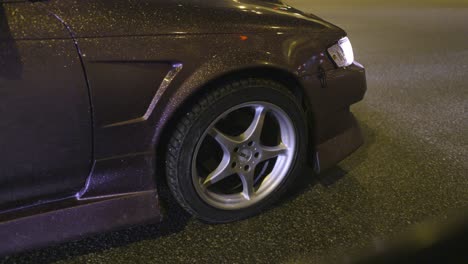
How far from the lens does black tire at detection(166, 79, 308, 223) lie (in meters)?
1.74

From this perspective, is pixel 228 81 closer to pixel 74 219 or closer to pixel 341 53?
pixel 341 53

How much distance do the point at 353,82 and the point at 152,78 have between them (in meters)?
1.09

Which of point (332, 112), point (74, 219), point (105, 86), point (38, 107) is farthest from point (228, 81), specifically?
point (74, 219)

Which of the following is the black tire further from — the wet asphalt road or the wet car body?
the wet asphalt road

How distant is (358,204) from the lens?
7.17 ft

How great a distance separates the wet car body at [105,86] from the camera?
1.43m

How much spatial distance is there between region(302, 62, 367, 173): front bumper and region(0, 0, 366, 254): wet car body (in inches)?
3.1

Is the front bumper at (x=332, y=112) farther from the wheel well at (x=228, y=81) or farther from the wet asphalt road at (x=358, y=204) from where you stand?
the wet asphalt road at (x=358, y=204)

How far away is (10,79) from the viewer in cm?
139

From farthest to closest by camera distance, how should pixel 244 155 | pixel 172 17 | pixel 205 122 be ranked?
pixel 244 155 < pixel 205 122 < pixel 172 17

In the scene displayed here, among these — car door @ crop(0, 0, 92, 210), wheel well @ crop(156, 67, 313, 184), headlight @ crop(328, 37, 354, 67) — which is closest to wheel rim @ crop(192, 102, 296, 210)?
wheel well @ crop(156, 67, 313, 184)

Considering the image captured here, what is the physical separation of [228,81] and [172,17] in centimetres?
35

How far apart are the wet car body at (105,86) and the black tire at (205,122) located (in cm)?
6

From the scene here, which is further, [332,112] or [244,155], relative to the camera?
[332,112]
